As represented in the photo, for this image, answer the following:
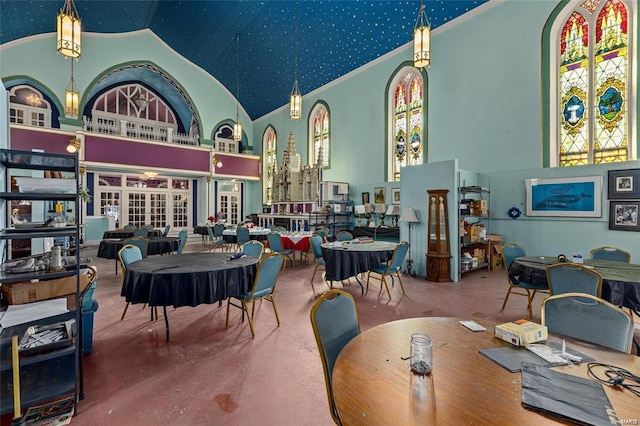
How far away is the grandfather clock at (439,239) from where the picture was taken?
19.3 feet

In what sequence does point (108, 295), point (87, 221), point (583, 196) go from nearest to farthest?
point (108, 295) → point (583, 196) → point (87, 221)

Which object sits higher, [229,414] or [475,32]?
→ [475,32]

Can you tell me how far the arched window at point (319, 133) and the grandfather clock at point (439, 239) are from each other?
6347 millimetres

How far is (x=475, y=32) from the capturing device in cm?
742

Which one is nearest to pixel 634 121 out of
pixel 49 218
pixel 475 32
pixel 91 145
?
pixel 475 32

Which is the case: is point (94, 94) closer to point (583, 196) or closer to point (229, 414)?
point (229, 414)

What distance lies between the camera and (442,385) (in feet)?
3.87

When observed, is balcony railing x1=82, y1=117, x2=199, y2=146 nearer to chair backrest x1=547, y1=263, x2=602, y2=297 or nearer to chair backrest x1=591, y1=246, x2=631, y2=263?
chair backrest x1=547, y1=263, x2=602, y2=297

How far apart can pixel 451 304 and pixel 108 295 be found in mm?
5341

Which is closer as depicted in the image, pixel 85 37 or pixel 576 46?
pixel 576 46

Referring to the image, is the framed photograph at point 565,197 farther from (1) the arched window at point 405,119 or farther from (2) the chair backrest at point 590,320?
(2) the chair backrest at point 590,320

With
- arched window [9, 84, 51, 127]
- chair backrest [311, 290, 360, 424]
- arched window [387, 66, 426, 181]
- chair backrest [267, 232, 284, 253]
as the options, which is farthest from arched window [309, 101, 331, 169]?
chair backrest [311, 290, 360, 424]

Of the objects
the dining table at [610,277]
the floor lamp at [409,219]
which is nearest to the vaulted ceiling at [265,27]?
the floor lamp at [409,219]

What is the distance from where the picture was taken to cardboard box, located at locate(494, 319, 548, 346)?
4.97ft
